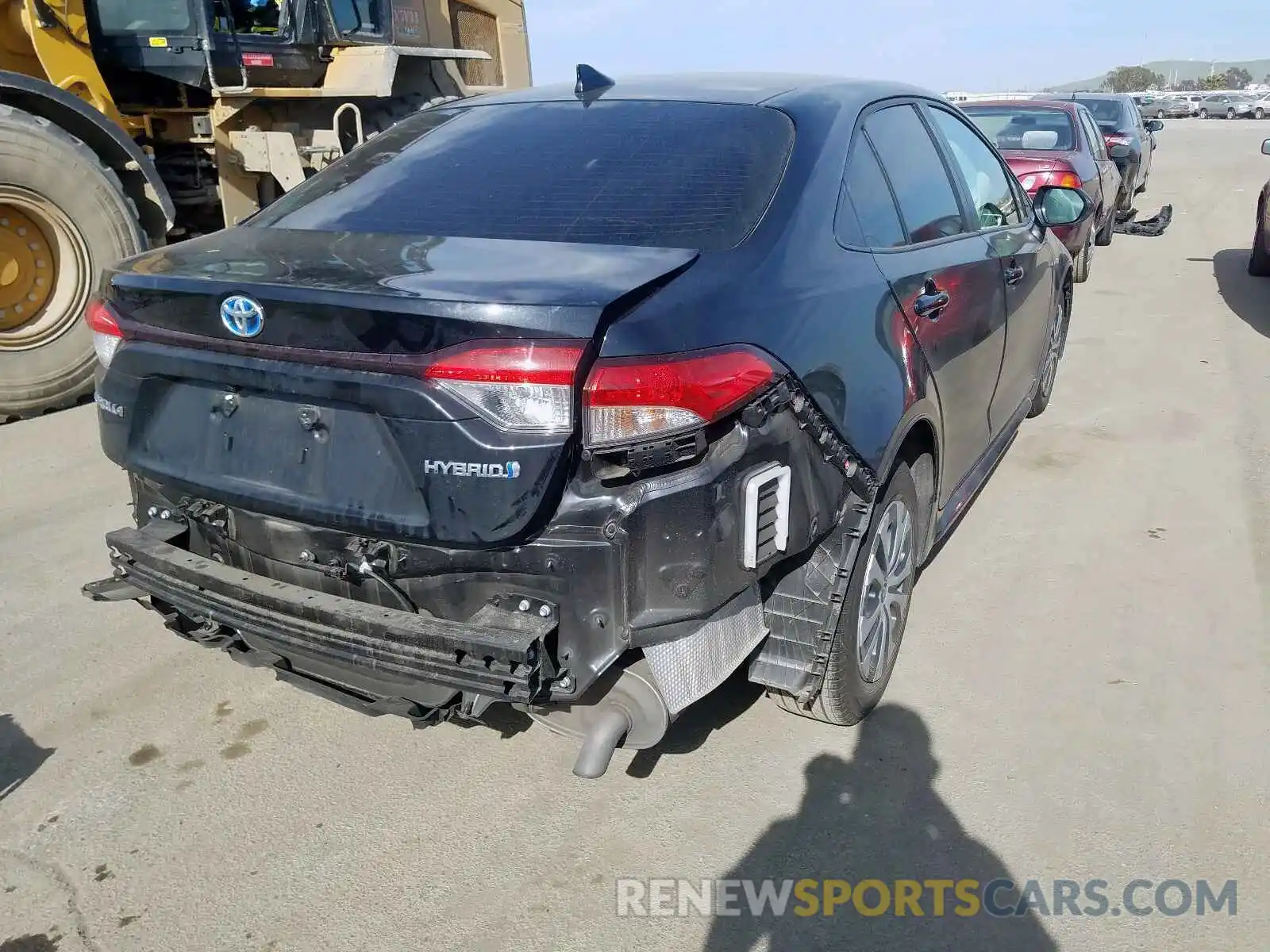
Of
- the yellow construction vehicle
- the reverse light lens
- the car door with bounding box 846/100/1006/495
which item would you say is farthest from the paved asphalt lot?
the reverse light lens

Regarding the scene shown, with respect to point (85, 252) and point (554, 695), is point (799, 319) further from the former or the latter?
A: point (85, 252)

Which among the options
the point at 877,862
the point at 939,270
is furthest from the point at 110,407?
the point at 939,270

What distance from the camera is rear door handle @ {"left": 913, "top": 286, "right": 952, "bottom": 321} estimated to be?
119 inches

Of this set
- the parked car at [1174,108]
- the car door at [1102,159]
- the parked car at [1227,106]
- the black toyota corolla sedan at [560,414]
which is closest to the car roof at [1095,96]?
the car door at [1102,159]

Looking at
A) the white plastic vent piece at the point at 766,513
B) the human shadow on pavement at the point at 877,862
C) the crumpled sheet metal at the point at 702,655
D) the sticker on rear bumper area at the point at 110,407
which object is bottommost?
the human shadow on pavement at the point at 877,862

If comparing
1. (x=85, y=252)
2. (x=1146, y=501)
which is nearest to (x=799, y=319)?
(x=1146, y=501)

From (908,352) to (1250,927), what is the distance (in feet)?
5.35

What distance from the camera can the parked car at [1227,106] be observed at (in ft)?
172

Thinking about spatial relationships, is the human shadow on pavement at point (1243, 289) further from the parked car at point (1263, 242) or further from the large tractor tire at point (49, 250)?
the large tractor tire at point (49, 250)

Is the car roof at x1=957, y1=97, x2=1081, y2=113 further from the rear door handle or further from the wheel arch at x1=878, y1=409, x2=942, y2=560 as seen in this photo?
the wheel arch at x1=878, y1=409, x2=942, y2=560

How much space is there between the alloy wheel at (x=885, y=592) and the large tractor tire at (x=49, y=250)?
16.1 feet

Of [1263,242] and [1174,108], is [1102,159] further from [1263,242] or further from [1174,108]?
[1174,108]

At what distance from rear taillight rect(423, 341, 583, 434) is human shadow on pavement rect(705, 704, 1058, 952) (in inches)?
49.2

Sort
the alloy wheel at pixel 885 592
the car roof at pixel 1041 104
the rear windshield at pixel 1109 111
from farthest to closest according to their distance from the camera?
the rear windshield at pixel 1109 111 → the car roof at pixel 1041 104 → the alloy wheel at pixel 885 592
